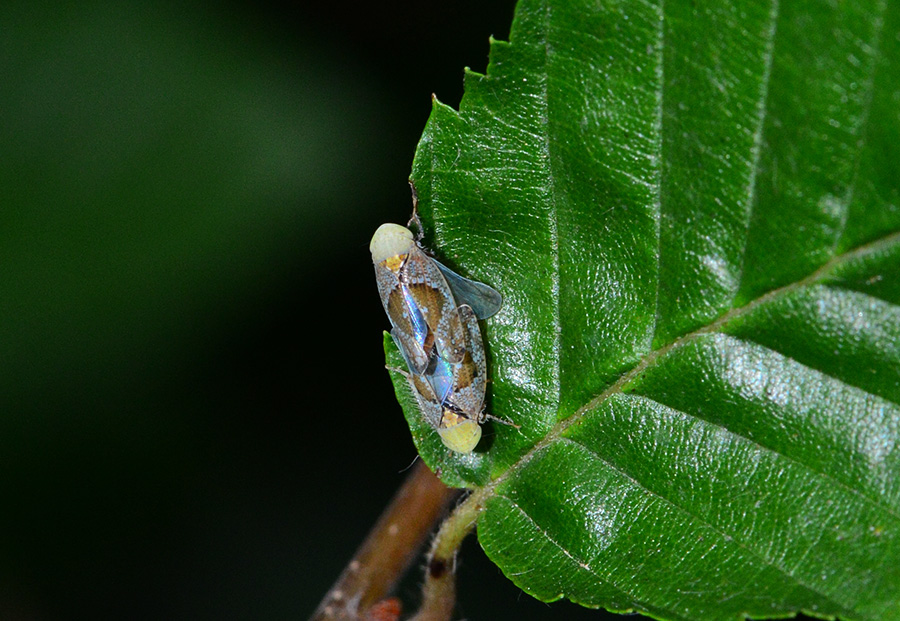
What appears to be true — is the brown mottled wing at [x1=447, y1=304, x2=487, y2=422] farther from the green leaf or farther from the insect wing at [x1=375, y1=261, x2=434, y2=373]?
the insect wing at [x1=375, y1=261, x2=434, y2=373]

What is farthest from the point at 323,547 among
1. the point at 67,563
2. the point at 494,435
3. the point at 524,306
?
the point at 524,306

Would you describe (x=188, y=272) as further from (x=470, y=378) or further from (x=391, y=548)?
(x=470, y=378)

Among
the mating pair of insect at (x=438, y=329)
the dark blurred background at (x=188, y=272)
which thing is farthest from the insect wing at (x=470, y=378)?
the dark blurred background at (x=188, y=272)

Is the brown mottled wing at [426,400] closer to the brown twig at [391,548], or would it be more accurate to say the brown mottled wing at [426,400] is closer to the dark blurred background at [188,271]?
the brown twig at [391,548]

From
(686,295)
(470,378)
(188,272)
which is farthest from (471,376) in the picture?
(188,272)

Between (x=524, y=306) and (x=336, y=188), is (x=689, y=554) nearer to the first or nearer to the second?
(x=524, y=306)
